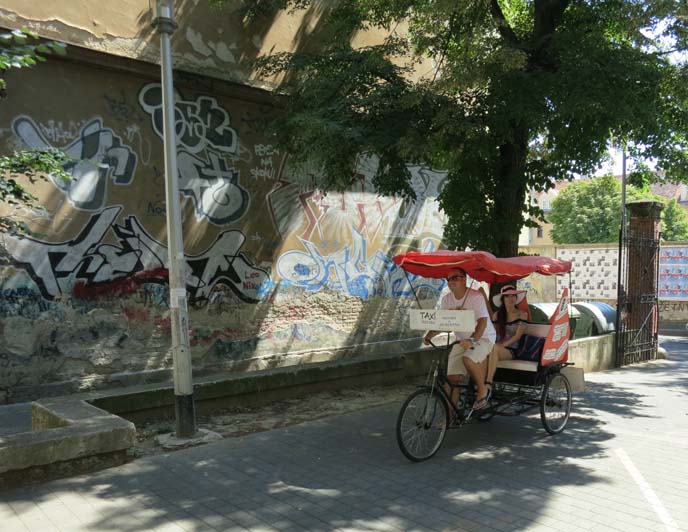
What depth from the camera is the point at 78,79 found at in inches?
324

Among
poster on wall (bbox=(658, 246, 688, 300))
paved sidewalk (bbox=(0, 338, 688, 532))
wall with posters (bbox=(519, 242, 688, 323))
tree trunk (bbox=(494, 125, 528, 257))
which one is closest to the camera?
paved sidewalk (bbox=(0, 338, 688, 532))

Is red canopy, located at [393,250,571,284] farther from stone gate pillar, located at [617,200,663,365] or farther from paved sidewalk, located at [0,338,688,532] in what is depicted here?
stone gate pillar, located at [617,200,663,365]

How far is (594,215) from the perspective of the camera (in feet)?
148

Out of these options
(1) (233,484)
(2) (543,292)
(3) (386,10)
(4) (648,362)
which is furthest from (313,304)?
(2) (543,292)

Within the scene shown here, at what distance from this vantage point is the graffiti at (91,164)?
8094 mm

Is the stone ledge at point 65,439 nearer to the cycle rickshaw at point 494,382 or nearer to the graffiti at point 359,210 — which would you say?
the cycle rickshaw at point 494,382

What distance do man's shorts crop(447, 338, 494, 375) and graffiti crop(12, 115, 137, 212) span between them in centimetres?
539

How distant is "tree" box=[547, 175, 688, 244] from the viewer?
44.2 meters

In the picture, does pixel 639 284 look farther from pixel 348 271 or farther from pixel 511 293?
pixel 511 293

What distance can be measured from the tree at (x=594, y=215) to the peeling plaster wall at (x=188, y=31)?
3833 centimetres

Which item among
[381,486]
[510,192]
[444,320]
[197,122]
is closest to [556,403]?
[444,320]

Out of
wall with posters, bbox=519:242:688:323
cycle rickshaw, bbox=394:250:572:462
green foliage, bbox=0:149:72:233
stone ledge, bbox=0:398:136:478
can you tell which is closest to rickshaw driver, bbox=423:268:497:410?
cycle rickshaw, bbox=394:250:572:462

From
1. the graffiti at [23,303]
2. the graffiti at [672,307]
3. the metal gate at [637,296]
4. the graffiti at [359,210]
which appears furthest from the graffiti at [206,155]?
the graffiti at [672,307]

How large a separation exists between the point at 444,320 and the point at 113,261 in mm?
5060
